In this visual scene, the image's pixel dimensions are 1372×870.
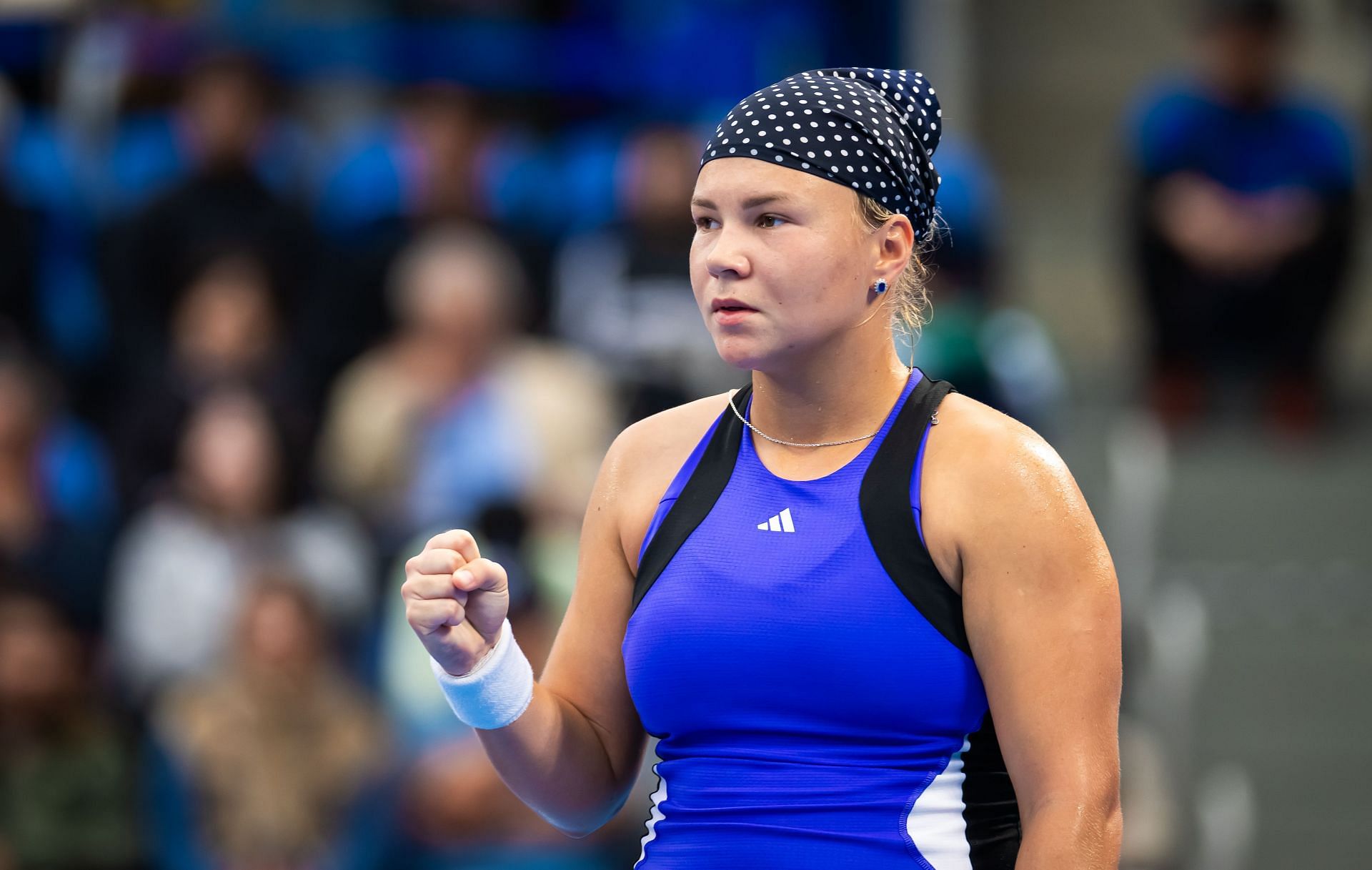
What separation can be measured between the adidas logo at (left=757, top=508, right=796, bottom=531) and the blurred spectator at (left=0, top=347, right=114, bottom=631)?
4.64 meters

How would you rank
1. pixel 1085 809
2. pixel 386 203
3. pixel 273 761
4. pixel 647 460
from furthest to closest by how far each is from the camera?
pixel 386 203 → pixel 273 761 → pixel 647 460 → pixel 1085 809

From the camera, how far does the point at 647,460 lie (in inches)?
99.2

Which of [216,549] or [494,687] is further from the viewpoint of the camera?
[216,549]

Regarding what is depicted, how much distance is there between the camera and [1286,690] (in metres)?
6.98

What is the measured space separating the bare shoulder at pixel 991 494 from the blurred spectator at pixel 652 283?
15.7 ft

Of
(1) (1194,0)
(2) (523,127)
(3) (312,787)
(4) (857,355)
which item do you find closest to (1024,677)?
(4) (857,355)

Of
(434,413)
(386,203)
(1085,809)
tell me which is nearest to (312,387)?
(434,413)

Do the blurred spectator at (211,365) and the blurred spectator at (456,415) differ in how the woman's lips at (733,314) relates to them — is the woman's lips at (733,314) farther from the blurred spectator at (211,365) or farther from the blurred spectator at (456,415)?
the blurred spectator at (211,365)

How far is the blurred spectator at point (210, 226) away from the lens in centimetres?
725

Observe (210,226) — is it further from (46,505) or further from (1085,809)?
(1085,809)

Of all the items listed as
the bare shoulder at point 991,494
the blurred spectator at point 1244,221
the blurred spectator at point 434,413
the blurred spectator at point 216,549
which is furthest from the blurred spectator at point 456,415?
the bare shoulder at point 991,494

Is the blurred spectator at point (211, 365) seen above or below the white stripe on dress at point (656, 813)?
below

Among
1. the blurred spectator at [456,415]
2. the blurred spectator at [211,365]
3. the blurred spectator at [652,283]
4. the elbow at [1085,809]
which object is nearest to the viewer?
the elbow at [1085,809]

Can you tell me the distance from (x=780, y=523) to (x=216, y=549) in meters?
4.41
